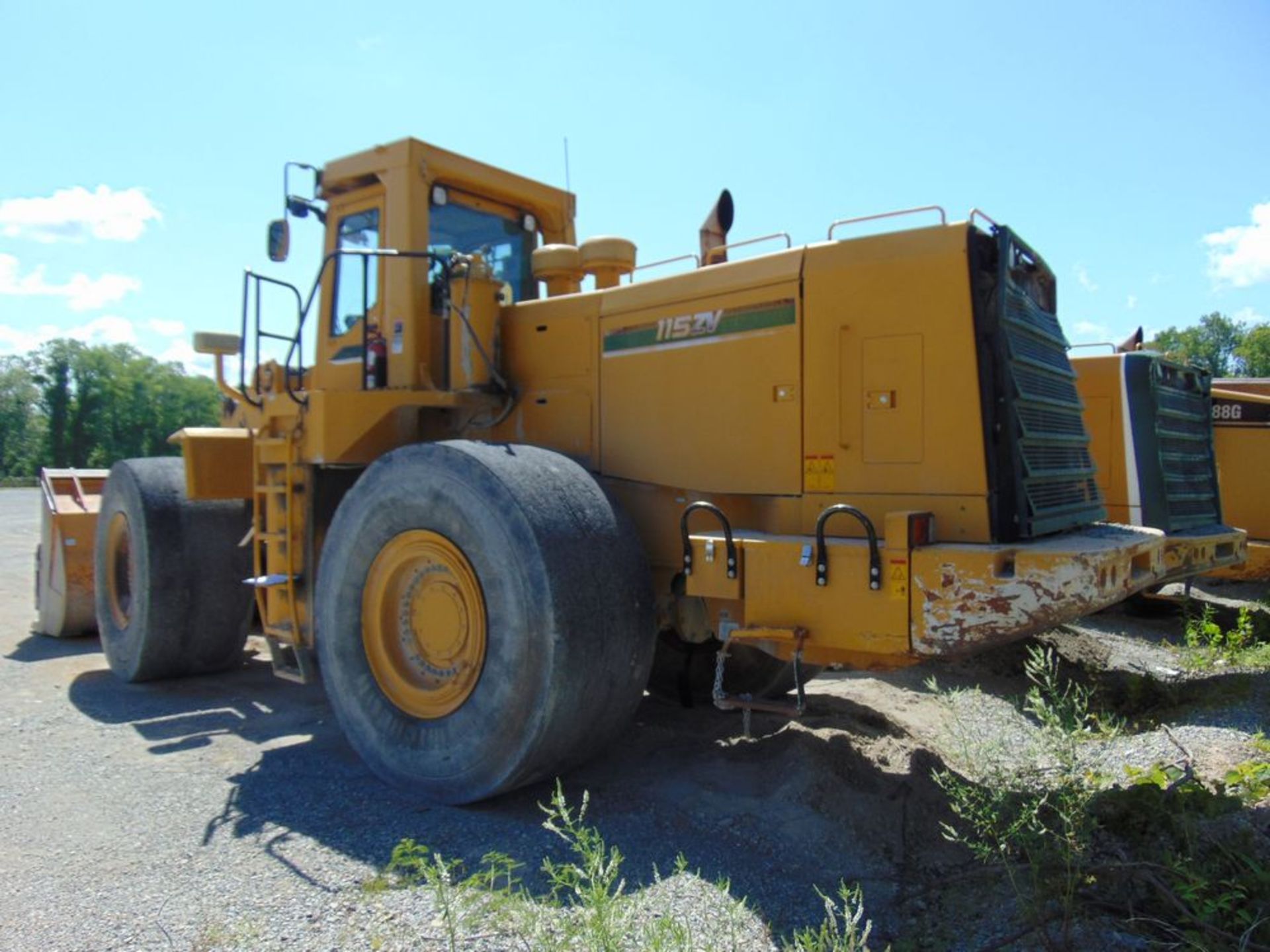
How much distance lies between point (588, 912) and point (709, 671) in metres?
3.20

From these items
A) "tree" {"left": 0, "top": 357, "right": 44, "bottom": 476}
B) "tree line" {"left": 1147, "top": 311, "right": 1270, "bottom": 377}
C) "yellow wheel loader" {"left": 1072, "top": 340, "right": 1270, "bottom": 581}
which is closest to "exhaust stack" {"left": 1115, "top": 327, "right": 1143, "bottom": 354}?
"yellow wheel loader" {"left": 1072, "top": 340, "right": 1270, "bottom": 581}

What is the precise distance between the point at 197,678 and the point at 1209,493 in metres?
6.80

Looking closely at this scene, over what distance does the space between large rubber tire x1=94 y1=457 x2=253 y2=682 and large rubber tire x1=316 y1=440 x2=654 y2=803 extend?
2.61 meters

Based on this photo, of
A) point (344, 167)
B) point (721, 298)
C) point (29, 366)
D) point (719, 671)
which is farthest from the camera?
point (29, 366)

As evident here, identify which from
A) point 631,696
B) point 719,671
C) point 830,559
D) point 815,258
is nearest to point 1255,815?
point 830,559

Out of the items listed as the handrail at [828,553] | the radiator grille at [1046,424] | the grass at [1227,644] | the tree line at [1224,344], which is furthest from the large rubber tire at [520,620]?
the tree line at [1224,344]

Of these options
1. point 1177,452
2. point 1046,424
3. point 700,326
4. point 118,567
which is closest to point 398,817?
point 700,326

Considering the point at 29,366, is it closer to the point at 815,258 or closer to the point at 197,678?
the point at 197,678

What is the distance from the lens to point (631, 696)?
412 centimetres

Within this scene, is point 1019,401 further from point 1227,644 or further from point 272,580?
point 1227,644

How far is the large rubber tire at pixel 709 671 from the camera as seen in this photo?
5562 millimetres

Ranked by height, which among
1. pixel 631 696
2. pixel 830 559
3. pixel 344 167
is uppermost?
pixel 344 167

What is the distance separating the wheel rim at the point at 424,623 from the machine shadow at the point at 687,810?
0.45 meters

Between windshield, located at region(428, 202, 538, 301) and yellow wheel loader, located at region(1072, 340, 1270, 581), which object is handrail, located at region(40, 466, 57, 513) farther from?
yellow wheel loader, located at region(1072, 340, 1270, 581)
